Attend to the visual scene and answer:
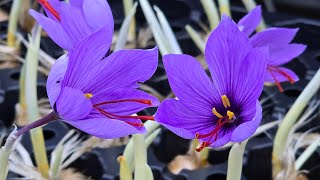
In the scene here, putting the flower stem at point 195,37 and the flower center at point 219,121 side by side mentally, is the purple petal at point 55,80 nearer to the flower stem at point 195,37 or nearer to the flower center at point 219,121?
the flower center at point 219,121

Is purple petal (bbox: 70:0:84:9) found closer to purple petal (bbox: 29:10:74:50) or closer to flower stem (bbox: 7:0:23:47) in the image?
purple petal (bbox: 29:10:74:50)

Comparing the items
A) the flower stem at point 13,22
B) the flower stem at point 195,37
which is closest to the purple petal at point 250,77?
the flower stem at point 195,37

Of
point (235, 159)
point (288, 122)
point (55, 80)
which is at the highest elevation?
point (55, 80)

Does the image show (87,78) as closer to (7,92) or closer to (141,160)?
(141,160)

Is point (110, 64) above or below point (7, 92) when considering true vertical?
above

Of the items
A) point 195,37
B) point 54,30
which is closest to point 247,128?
point 54,30

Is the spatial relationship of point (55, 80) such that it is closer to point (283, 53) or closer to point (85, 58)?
point (85, 58)

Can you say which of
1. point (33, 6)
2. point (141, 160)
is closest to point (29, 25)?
point (33, 6)
